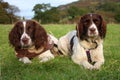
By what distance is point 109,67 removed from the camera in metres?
9.09

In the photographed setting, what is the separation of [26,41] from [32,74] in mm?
1689

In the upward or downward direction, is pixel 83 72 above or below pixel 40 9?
above

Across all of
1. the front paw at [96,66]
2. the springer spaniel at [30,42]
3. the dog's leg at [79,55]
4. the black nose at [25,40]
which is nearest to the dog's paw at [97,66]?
the front paw at [96,66]

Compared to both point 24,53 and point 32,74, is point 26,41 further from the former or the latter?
point 32,74

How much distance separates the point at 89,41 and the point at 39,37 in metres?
1.26

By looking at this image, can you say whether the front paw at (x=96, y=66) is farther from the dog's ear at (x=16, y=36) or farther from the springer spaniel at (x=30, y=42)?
the dog's ear at (x=16, y=36)

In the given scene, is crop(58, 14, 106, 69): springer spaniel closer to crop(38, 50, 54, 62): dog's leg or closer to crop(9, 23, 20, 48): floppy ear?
crop(38, 50, 54, 62): dog's leg

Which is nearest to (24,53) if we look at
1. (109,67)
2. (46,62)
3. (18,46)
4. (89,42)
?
(18,46)

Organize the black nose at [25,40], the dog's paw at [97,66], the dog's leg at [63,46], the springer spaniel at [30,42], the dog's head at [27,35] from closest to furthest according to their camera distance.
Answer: the dog's paw at [97,66], the black nose at [25,40], the dog's head at [27,35], the springer spaniel at [30,42], the dog's leg at [63,46]

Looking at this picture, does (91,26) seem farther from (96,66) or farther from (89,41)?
(96,66)

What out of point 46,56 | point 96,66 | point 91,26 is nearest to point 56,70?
point 96,66

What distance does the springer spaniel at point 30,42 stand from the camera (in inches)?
395

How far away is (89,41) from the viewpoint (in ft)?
32.3

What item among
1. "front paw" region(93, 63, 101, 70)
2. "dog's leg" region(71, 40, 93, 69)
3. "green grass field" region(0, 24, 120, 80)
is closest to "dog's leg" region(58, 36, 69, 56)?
"green grass field" region(0, 24, 120, 80)
